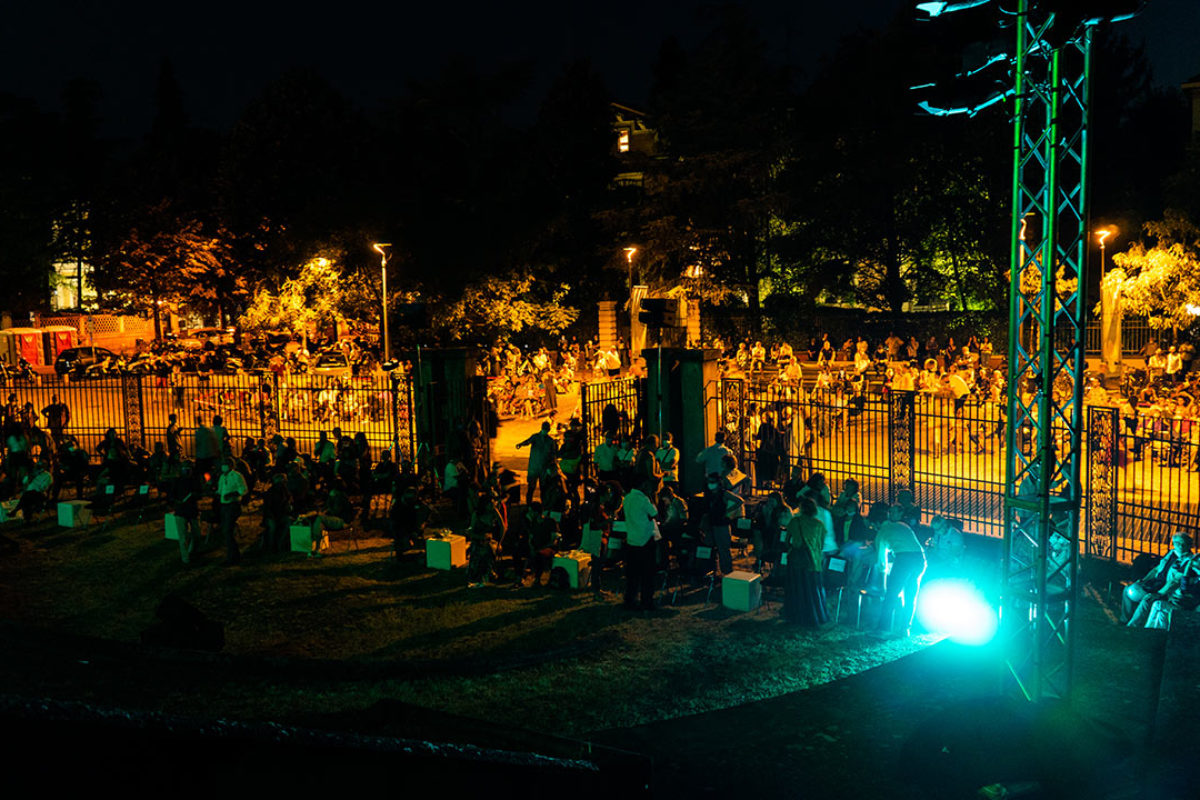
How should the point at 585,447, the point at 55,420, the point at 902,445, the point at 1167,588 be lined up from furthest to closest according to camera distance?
the point at 55,420, the point at 902,445, the point at 585,447, the point at 1167,588

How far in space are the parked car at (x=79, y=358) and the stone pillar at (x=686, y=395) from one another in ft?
91.7

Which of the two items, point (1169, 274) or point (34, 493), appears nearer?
point (34, 493)

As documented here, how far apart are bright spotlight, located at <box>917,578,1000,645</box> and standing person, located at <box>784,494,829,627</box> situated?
100cm

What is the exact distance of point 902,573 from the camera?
10625 millimetres

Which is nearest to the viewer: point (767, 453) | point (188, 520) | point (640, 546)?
point (640, 546)

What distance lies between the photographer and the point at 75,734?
108 inches

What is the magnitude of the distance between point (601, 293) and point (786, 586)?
33.3 m

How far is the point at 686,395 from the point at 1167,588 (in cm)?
815

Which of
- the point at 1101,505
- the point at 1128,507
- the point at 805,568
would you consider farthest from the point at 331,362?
the point at 805,568

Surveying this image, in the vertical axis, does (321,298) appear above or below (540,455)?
above

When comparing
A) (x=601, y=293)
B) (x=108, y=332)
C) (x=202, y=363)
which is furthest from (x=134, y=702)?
(x=108, y=332)

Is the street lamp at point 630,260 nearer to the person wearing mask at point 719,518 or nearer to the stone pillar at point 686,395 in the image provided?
the stone pillar at point 686,395

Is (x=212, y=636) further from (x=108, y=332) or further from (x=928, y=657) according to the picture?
(x=108, y=332)

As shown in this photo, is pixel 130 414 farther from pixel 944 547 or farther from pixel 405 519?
pixel 944 547
